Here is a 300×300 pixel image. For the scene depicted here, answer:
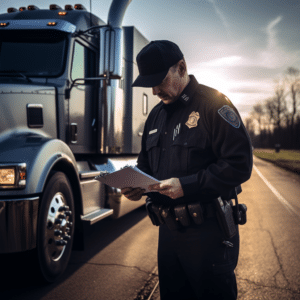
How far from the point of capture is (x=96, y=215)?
4770 mm

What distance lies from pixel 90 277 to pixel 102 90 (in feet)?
8.10

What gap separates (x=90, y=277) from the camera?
13.4ft

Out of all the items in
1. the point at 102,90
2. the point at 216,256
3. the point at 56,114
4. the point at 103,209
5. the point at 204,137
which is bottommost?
the point at 103,209

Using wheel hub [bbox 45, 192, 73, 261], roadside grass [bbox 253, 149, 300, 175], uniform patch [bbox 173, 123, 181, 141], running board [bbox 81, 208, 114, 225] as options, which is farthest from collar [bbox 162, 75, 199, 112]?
roadside grass [bbox 253, 149, 300, 175]

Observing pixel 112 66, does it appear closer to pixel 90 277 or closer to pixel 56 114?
pixel 56 114

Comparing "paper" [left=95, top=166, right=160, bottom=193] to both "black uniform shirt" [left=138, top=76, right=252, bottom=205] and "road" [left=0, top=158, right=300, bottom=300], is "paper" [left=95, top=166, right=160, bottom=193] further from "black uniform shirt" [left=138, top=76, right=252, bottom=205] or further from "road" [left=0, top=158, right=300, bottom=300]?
"road" [left=0, top=158, right=300, bottom=300]

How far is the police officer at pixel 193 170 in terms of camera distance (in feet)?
6.20

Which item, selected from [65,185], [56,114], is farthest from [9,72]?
[65,185]

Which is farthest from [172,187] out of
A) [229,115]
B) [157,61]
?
[157,61]

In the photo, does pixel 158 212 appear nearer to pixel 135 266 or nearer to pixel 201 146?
pixel 201 146

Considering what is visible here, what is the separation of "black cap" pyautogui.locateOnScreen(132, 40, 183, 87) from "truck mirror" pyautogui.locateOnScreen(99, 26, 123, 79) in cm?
240

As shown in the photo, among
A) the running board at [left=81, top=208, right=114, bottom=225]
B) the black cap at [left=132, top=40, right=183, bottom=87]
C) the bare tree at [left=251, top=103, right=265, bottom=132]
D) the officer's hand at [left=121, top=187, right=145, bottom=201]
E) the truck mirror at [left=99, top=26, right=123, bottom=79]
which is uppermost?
the bare tree at [left=251, top=103, right=265, bottom=132]

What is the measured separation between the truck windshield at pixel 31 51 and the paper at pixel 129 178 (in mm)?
3008

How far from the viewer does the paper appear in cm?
190
